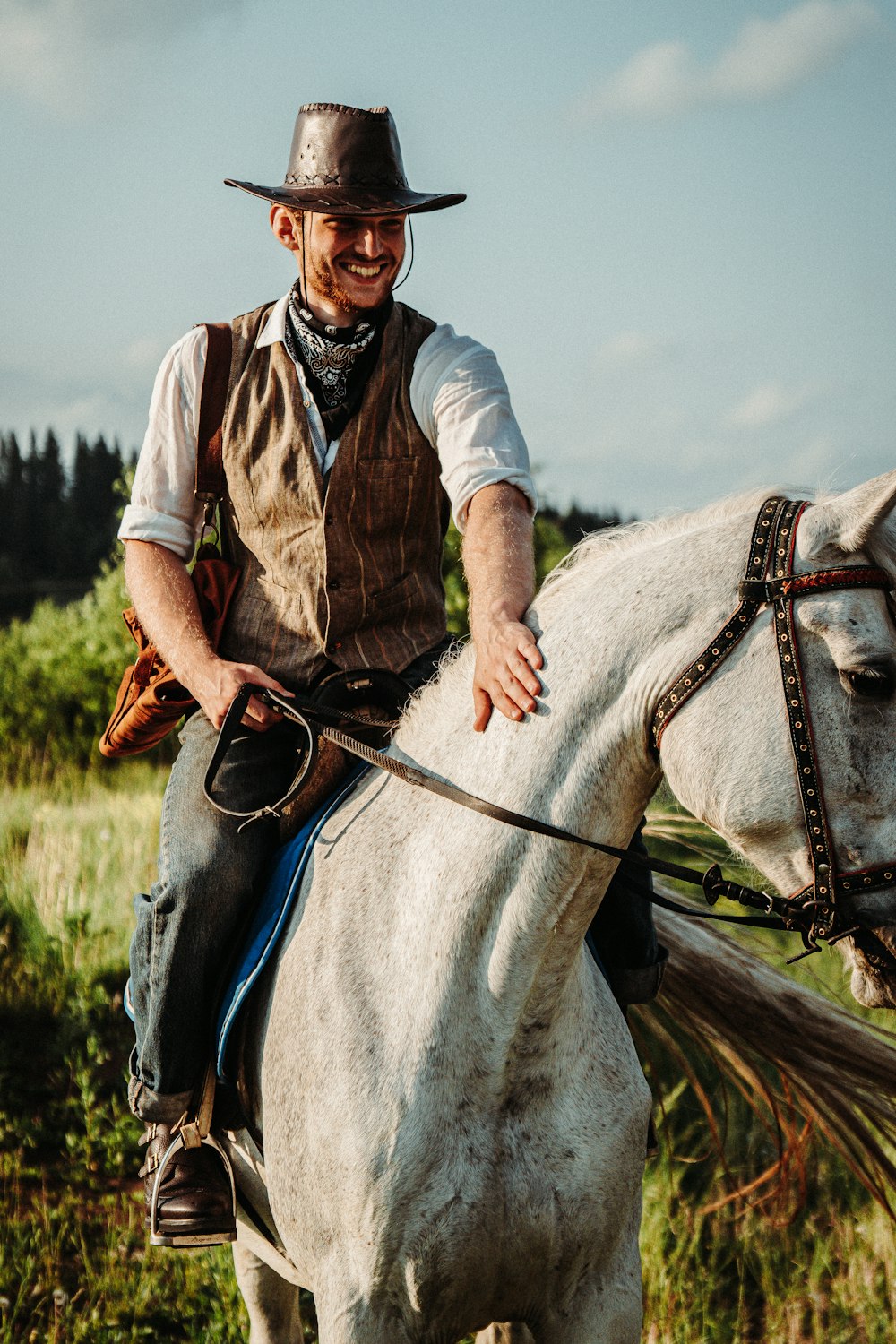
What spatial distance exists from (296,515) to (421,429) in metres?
0.41

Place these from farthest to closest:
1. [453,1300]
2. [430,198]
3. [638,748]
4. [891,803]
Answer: [430,198] < [453,1300] < [638,748] < [891,803]

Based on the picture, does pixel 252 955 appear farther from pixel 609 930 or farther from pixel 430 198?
pixel 430 198

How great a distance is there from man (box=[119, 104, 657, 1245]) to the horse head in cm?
87

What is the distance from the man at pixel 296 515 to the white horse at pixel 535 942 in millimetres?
345

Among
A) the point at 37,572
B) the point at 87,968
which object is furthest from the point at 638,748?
the point at 37,572

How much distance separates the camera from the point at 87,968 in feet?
23.3

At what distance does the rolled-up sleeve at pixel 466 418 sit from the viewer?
10.0 feet

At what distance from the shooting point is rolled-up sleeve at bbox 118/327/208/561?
3293 millimetres

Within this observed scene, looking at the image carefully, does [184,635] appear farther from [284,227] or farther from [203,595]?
[284,227]

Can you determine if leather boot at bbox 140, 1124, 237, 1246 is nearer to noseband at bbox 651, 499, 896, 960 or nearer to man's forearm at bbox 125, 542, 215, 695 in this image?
man's forearm at bbox 125, 542, 215, 695

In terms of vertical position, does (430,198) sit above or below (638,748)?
above

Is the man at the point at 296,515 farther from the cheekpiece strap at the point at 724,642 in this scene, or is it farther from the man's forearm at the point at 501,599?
the cheekpiece strap at the point at 724,642

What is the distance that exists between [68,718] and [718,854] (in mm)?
12286

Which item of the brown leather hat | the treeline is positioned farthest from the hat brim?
the treeline
